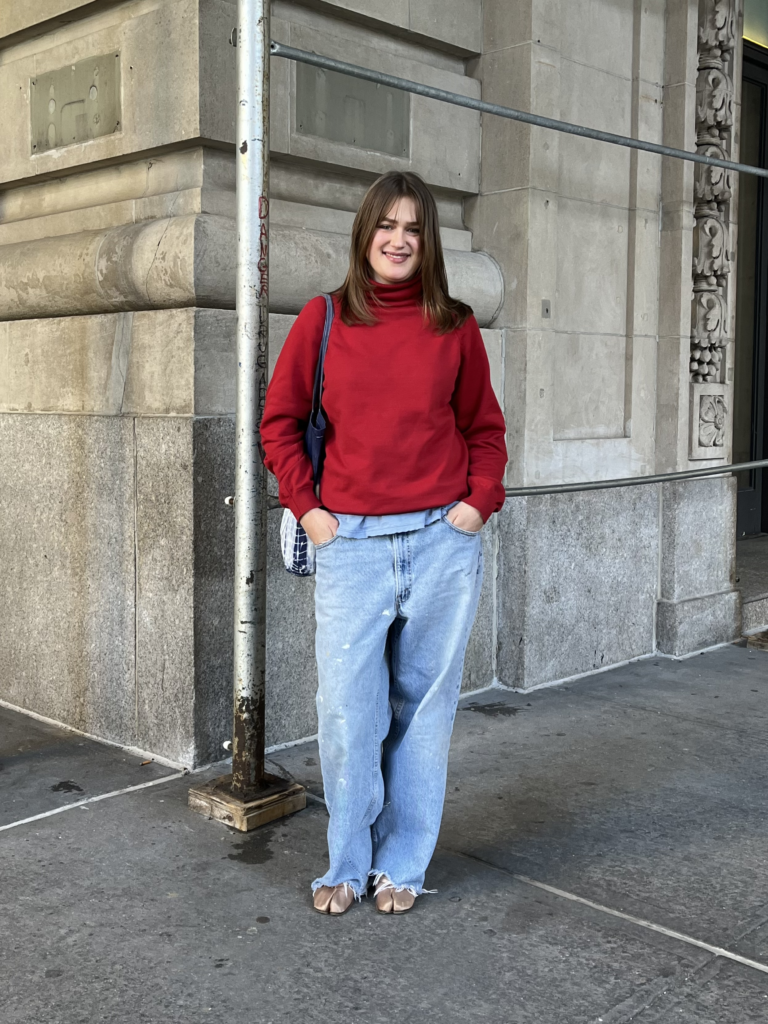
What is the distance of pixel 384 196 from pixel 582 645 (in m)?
3.26

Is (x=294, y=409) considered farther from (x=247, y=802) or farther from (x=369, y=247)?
(x=247, y=802)

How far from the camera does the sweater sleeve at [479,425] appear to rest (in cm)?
315

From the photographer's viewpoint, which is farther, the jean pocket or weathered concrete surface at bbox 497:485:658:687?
weathered concrete surface at bbox 497:485:658:687

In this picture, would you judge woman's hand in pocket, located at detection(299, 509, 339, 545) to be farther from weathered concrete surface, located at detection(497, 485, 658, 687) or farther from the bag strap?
weathered concrete surface, located at detection(497, 485, 658, 687)

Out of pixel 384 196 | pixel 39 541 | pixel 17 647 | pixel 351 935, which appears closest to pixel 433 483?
pixel 384 196

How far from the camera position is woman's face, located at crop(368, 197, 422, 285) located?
3.00 m

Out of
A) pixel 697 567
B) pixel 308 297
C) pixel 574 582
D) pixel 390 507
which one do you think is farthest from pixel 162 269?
pixel 697 567

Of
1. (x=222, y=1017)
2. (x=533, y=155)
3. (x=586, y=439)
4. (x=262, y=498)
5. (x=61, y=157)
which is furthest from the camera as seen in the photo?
(x=586, y=439)

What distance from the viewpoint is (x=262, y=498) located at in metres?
3.71

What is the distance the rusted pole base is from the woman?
55 centimetres

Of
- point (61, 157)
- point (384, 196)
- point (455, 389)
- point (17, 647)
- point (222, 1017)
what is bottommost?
point (222, 1017)

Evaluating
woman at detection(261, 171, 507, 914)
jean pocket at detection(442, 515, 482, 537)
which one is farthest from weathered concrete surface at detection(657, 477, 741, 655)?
jean pocket at detection(442, 515, 482, 537)

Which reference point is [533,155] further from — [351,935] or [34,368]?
[351,935]

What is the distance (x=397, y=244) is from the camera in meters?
3.00
